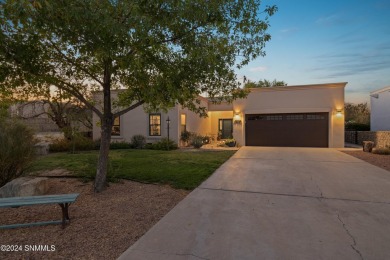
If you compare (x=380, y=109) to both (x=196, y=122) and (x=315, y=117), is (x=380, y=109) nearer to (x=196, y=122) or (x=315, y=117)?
(x=315, y=117)

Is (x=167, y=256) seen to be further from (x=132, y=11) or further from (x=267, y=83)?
(x=267, y=83)

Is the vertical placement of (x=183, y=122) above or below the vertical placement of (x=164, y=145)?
above

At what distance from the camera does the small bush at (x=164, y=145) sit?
13844 mm

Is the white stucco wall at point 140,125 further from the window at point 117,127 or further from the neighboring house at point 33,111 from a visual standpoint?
the neighboring house at point 33,111

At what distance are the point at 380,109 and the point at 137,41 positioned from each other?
21760 mm

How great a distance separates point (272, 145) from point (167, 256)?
48.2 ft

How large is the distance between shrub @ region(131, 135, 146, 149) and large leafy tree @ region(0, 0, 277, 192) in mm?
9481

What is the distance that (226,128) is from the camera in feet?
70.8

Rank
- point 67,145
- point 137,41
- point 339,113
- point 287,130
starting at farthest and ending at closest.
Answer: point 287,130 < point 339,113 < point 67,145 < point 137,41

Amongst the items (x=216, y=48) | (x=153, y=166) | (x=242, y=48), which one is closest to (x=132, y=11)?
(x=216, y=48)

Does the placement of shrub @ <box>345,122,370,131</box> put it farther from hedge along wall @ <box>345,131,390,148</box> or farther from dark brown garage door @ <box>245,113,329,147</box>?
dark brown garage door @ <box>245,113,329,147</box>

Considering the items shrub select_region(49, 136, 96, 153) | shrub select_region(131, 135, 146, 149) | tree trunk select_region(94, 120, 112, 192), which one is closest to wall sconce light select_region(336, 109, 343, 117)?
shrub select_region(131, 135, 146, 149)

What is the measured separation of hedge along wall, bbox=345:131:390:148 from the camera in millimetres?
12962

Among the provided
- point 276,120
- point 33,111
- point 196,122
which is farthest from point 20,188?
point 276,120
